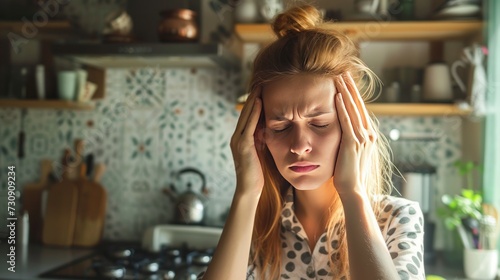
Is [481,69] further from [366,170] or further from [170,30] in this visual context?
[366,170]

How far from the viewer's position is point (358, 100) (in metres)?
0.92

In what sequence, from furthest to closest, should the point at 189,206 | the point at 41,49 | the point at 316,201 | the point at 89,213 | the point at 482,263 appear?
the point at 41,49 → the point at 89,213 → the point at 189,206 → the point at 482,263 → the point at 316,201

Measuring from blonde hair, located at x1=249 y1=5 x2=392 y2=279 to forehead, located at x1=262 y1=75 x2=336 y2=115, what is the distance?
0.05 ft

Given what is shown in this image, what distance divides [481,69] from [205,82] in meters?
1.19

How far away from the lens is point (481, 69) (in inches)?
82.0

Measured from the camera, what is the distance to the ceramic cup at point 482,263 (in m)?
1.92

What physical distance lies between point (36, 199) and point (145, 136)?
23.3 inches

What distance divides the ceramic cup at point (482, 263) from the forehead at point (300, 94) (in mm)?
1319

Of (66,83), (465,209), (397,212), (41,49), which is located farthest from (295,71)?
(41,49)

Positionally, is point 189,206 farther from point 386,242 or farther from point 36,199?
point 386,242

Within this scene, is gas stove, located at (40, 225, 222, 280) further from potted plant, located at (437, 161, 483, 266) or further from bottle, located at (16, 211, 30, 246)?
potted plant, located at (437, 161, 483, 266)

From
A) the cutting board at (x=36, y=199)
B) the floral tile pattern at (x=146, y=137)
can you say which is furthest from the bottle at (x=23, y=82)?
the cutting board at (x=36, y=199)

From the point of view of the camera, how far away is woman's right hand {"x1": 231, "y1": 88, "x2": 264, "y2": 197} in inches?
36.9

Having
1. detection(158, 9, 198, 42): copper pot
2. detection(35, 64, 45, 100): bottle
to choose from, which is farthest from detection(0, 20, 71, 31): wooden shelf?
detection(158, 9, 198, 42): copper pot
